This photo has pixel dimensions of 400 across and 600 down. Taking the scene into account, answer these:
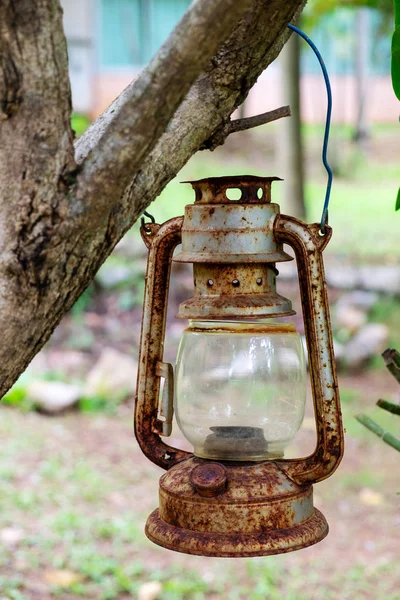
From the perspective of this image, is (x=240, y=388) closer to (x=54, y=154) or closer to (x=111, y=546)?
(x=54, y=154)

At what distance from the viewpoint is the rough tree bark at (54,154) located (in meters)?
1.02

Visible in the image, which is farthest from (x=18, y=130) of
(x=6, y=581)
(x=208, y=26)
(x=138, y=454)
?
(x=138, y=454)

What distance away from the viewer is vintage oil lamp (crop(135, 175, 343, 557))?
131 cm

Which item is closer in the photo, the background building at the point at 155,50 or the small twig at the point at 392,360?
the small twig at the point at 392,360

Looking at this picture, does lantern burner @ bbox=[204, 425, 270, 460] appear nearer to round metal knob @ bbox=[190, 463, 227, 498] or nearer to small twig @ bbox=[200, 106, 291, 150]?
round metal knob @ bbox=[190, 463, 227, 498]

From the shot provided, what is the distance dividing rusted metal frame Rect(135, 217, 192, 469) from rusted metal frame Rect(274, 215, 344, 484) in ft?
0.65

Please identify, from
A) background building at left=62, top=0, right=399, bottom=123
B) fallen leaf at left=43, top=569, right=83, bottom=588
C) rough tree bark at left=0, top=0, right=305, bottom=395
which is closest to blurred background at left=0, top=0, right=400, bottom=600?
fallen leaf at left=43, top=569, right=83, bottom=588

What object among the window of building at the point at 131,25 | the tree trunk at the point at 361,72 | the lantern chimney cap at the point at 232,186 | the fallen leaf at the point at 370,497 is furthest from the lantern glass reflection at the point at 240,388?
the window of building at the point at 131,25

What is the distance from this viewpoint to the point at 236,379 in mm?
1475

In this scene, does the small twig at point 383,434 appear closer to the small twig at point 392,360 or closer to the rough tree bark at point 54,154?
the small twig at point 392,360

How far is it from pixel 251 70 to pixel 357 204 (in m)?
9.49

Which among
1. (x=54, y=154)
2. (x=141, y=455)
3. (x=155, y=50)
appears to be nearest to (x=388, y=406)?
(x=54, y=154)

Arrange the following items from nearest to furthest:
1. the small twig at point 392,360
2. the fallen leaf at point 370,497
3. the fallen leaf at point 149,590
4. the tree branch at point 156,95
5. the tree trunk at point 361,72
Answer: the tree branch at point 156,95 < the small twig at point 392,360 < the fallen leaf at point 149,590 < the fallen leaf at point 370,497 < the tree trunk at point 361,72

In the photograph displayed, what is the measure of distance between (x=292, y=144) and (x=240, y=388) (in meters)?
7.09
